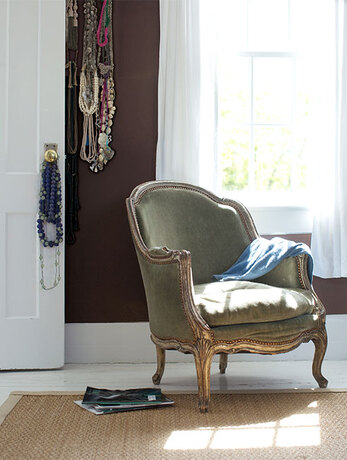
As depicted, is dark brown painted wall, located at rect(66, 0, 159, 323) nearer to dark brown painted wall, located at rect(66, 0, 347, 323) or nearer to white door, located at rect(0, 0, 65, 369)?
dark brown painted wall, located at rect(66, 0, 347, 323)

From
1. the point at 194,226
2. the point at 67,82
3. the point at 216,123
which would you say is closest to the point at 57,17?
A: the point at 67,82

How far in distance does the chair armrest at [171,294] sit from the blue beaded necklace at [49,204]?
0.64 meters

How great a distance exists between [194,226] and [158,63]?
3.42ft

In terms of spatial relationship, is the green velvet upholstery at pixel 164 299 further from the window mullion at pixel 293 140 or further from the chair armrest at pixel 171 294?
the window mullion at pixel 293 140

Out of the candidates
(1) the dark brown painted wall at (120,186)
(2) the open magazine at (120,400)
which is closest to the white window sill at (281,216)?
(1) the dark brown painted wall at (120,186)

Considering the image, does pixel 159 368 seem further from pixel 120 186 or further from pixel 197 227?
pixel 120 186

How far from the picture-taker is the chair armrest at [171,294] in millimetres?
3064

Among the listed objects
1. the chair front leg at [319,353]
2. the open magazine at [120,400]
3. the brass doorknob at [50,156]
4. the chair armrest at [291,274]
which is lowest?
the open magazine at [120,400]

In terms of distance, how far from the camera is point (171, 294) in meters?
3.15

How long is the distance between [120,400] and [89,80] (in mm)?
1890

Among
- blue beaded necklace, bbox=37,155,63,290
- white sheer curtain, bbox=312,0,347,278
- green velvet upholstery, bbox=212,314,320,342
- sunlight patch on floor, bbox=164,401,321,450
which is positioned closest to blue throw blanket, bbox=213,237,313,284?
green velvet upholstery, bbox=212,314,320,342

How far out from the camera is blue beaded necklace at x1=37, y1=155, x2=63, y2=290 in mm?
3768

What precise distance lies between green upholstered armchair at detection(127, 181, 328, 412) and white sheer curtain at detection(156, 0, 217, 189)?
24 centimetres

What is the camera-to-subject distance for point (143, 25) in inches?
159
